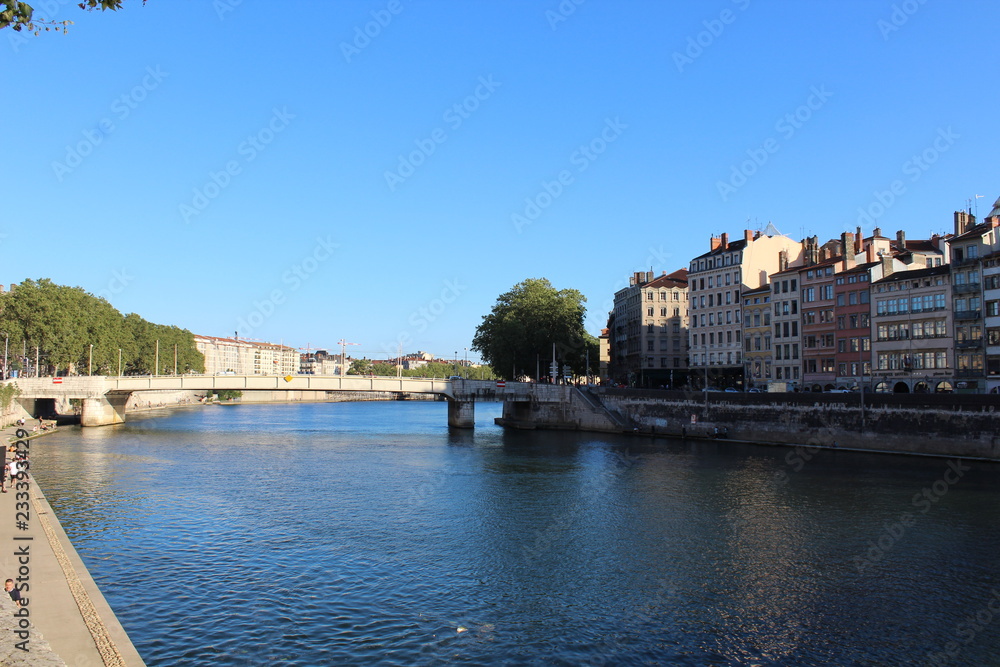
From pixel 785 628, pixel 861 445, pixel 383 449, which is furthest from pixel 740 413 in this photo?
pixel 785 628

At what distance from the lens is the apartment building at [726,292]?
95750 millimetres

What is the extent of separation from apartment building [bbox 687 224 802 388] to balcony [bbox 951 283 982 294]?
29323 mm

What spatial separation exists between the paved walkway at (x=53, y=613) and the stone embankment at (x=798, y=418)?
54.8 metres

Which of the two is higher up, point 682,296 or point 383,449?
point 682,296

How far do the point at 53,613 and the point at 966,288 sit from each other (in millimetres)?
71220

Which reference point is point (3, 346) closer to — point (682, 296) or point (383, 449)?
point (383, 449)

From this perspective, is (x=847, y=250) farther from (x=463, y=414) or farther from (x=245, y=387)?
(x=245, y=387)

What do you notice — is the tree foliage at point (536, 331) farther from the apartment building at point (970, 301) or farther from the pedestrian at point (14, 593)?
the pedestrian at point (14, 593)

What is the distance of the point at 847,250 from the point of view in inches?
3184

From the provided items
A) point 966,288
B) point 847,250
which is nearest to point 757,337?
point 847,250

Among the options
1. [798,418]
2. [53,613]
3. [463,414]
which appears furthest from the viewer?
[463,414]

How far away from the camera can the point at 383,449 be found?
2721 inches

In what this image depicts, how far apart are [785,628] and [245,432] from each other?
77.7 m

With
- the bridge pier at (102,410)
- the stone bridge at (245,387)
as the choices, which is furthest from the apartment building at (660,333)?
the bridge pier at (102,410)
